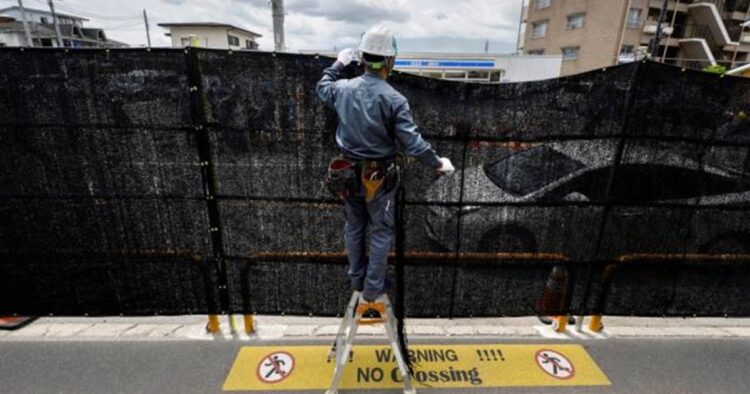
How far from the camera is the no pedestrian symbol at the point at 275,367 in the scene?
2754 mm

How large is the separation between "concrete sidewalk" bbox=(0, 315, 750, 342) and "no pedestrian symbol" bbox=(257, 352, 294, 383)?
0.24m

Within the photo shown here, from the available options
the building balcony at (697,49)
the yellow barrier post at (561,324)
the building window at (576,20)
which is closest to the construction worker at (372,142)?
the yellow barrier post at (561,324)

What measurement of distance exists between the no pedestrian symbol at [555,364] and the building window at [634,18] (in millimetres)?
34922

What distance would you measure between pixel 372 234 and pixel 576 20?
3704 cm

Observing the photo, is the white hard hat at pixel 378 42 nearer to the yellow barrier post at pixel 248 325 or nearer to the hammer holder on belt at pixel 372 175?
the hammer holder on belt at pixel 372 175

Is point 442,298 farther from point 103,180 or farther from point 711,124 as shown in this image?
point 103,180

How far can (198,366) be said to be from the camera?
284 cm

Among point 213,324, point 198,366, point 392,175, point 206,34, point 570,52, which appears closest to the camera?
point 392,175

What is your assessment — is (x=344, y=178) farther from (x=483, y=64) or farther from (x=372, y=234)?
(x=483, y=64)

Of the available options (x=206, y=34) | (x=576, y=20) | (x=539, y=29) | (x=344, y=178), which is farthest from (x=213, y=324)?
(x=206, y=34)

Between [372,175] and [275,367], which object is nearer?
[372,175]

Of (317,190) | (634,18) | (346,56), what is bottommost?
(317,190)

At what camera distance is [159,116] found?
271 centimetres

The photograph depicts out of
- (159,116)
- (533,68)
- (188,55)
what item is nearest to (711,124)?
(188,55)
